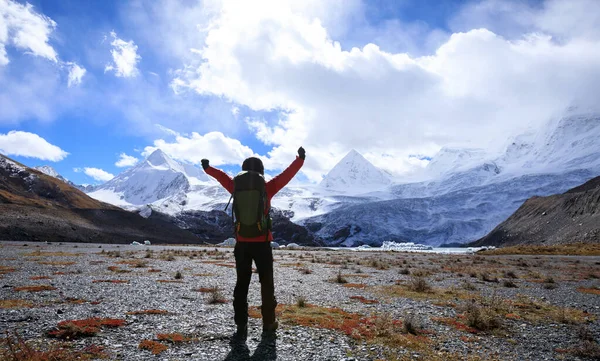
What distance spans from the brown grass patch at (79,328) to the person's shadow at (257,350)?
2.53 metres

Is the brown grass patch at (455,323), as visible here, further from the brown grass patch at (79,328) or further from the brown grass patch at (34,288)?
the brown grass patch at (34,288)

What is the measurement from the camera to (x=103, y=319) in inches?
293

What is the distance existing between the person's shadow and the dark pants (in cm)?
44

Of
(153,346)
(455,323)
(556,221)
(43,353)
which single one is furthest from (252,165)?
(556,221)

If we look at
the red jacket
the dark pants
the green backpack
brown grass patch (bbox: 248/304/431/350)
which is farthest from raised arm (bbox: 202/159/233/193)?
brown grass patch (bbox: 248/304/431/350)

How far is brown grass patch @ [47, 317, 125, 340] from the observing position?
6.27 meters

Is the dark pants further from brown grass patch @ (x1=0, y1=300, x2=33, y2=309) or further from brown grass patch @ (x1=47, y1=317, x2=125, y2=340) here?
brown grass patch @ (x1=0, y1=300, x2=33, y2=309)

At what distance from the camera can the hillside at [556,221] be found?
75681 mm

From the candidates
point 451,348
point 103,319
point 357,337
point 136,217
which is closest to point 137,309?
point 103,319

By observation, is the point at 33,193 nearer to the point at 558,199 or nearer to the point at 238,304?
the point at 238,304

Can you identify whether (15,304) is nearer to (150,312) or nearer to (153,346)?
(150,312)

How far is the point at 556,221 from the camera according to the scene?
9031 cm

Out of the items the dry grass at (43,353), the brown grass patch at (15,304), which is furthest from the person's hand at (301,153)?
the brown grass patch at (15,304)

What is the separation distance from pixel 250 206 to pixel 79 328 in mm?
3750
